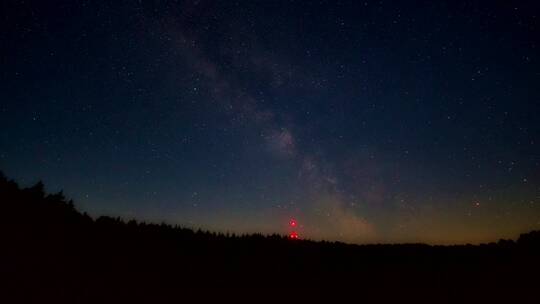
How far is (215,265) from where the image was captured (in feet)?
52.3

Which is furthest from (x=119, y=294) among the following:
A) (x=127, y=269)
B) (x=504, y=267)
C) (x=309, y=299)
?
(x=504, y=267)

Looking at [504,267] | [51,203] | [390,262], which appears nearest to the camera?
[504,267]

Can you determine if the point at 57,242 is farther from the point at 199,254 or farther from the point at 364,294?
the point at 364,294

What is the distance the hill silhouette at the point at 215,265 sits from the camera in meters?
13.4

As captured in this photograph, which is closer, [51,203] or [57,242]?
[57,242]

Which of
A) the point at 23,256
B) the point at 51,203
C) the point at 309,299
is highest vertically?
the point at 51,203

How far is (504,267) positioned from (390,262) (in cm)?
391

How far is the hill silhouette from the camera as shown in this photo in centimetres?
1338

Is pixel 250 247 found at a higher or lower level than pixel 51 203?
lower

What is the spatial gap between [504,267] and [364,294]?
5.20m

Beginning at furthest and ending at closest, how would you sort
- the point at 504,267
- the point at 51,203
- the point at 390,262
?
the point at 51,203 → the point at 390,262 → the point at 504,267

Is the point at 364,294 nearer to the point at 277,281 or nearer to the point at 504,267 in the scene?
the point at 277,281

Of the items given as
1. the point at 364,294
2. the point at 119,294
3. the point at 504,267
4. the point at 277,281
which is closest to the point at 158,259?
the point at 119,294

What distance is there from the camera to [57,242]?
15133 mm
